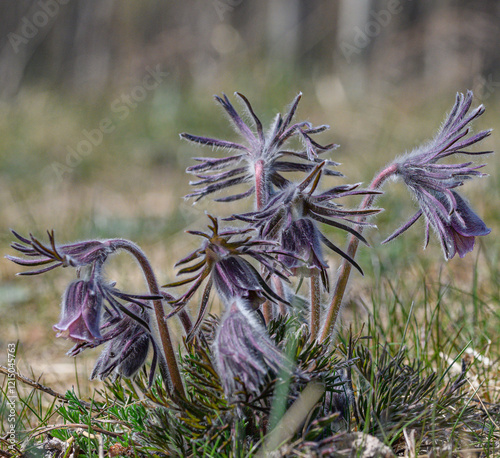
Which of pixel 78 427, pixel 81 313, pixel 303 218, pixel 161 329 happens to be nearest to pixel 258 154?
pixel 303 218

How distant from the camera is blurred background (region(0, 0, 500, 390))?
147 inches

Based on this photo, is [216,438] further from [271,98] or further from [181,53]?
[181,53]

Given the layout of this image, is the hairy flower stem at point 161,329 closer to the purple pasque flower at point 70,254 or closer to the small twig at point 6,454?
the purple pasque flower at point 70,254

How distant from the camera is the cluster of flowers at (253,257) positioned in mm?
1370

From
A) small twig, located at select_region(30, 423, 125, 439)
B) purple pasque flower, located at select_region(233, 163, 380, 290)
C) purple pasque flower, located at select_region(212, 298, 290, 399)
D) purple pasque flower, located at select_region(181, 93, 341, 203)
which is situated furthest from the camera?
purple pasque flower, located at select_region(181, 93, 341, 203)

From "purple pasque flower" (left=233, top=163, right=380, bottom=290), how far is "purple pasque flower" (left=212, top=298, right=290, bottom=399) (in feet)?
0.62

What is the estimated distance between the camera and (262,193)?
64.9 inches

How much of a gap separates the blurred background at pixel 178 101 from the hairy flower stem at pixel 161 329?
1.02 metres

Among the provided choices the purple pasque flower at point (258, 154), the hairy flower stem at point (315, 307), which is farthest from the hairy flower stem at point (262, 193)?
the hairy flower stem at point (315, 307)

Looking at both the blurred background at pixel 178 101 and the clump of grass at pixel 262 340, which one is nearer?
the clump of grass at pixel 262 340

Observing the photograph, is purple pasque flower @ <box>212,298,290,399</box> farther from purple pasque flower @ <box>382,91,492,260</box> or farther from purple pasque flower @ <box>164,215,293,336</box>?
purple pasque flower @ <box>382,91,492,260</box>

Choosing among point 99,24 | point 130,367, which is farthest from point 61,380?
point 99,24

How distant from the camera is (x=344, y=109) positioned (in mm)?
7637

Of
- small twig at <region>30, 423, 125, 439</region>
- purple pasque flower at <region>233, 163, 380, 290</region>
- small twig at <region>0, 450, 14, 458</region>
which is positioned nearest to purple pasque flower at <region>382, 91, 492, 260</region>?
purple pasque flower at <region>233, 163, 380, 290</region>
